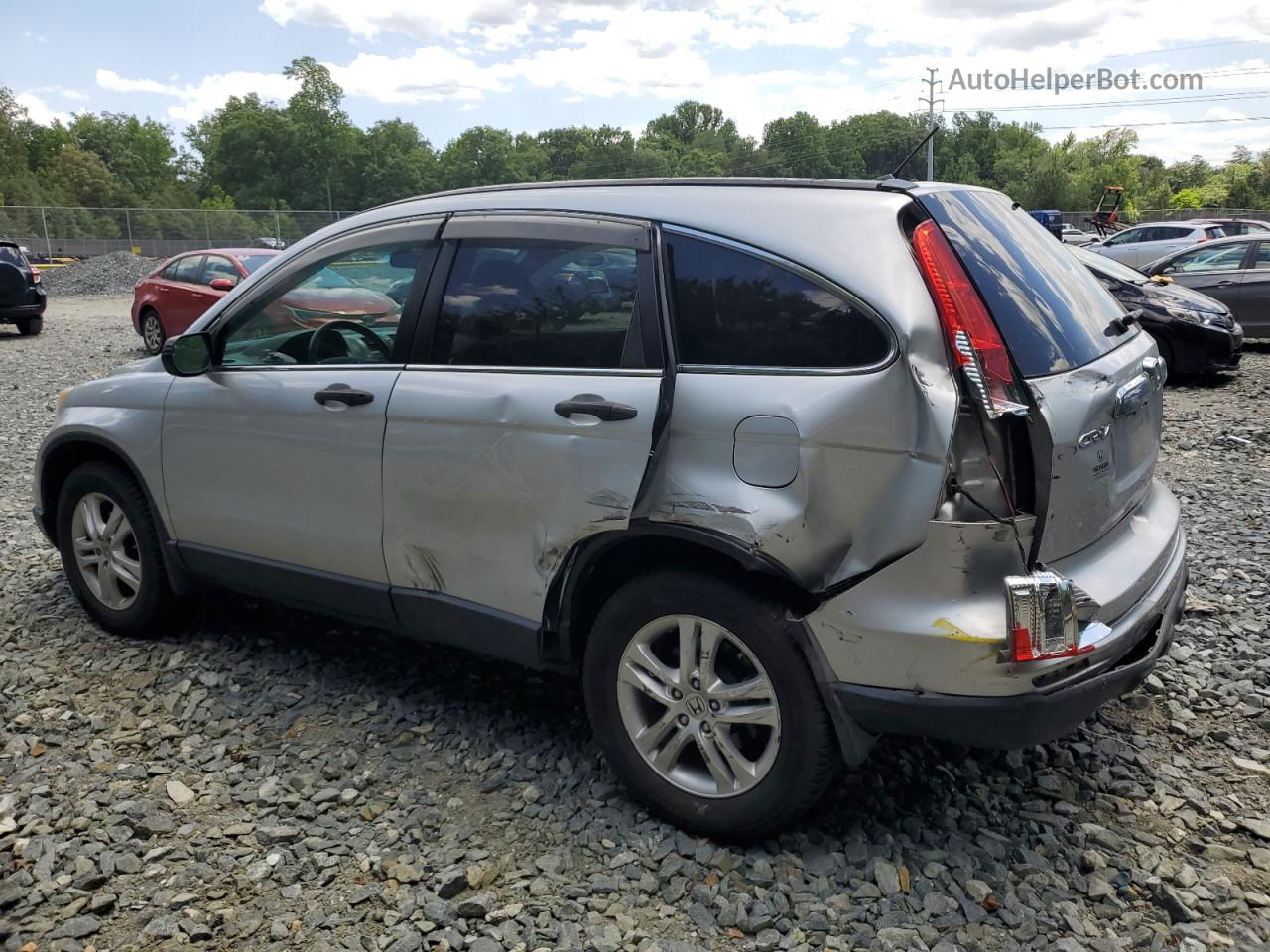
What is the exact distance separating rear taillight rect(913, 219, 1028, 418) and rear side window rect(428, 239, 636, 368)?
84 centimetres

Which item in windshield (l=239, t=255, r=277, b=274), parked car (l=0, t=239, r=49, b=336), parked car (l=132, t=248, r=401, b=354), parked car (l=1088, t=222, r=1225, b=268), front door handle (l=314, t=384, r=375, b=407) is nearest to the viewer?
front door handle (l=314, t=384, r=375, b=407)

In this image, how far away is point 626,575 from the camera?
3.08 m

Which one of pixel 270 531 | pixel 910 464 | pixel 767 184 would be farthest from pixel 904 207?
pixel 270 531

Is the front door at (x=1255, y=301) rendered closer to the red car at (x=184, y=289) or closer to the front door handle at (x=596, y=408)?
the front door handle at (x=596, y=408)

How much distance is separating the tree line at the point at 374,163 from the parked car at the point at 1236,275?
60.9 m

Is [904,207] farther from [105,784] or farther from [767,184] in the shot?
[105,784]

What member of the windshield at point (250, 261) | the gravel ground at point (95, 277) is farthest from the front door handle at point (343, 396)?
the gravel ground at point (95, 277)

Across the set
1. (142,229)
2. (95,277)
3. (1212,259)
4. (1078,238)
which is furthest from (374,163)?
(1212,259)

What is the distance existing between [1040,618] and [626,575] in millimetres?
1151

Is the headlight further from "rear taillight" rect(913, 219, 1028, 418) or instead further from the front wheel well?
the front wheel well

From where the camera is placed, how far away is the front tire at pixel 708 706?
8.89 feet

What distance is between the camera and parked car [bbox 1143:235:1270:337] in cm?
1347

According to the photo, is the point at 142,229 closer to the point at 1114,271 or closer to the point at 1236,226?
the point at 1236,226

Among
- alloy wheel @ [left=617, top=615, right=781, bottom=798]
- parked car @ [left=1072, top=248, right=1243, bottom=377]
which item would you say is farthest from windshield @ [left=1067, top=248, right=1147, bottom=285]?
alloy wheel @ [left=617, top=615, right=781, bottom=798]
